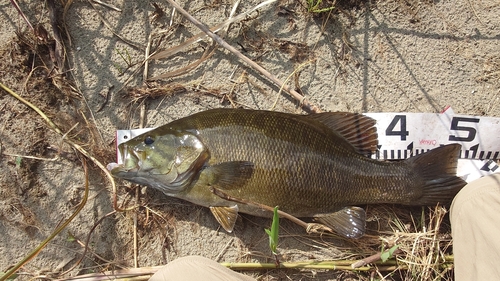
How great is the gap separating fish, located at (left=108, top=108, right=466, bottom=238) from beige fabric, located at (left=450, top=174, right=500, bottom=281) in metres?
0.16

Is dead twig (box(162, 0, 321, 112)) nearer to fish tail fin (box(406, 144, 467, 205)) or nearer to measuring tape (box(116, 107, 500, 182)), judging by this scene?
measuring tape (box(116, 107, 500, 182))

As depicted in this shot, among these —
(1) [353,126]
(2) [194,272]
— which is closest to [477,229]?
(1) [353,126]

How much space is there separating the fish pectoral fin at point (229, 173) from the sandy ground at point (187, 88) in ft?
1.55

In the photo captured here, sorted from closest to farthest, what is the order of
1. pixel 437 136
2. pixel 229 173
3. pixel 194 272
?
pixel 194 272 → pixel 229 173 → pixel 437 136

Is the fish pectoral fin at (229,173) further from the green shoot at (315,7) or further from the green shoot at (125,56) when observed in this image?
the green shoot at (315,7)

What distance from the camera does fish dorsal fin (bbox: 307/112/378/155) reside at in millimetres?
2760

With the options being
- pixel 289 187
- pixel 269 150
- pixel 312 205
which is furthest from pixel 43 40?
pixel 312 205

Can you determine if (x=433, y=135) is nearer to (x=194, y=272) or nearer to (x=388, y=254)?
(x=388, y=254)

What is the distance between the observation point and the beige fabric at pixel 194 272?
2.39 metres

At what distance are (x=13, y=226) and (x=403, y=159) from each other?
9.61ft

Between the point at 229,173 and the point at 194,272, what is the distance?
Answer: 2.11ft

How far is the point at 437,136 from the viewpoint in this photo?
2920 millimetres

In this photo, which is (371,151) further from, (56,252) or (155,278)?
(56,252)

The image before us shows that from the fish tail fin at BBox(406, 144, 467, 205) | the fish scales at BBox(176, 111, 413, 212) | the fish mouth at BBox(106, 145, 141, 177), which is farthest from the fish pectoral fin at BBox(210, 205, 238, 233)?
the fish tail fin at BBox(406, 144, 467, 205)
